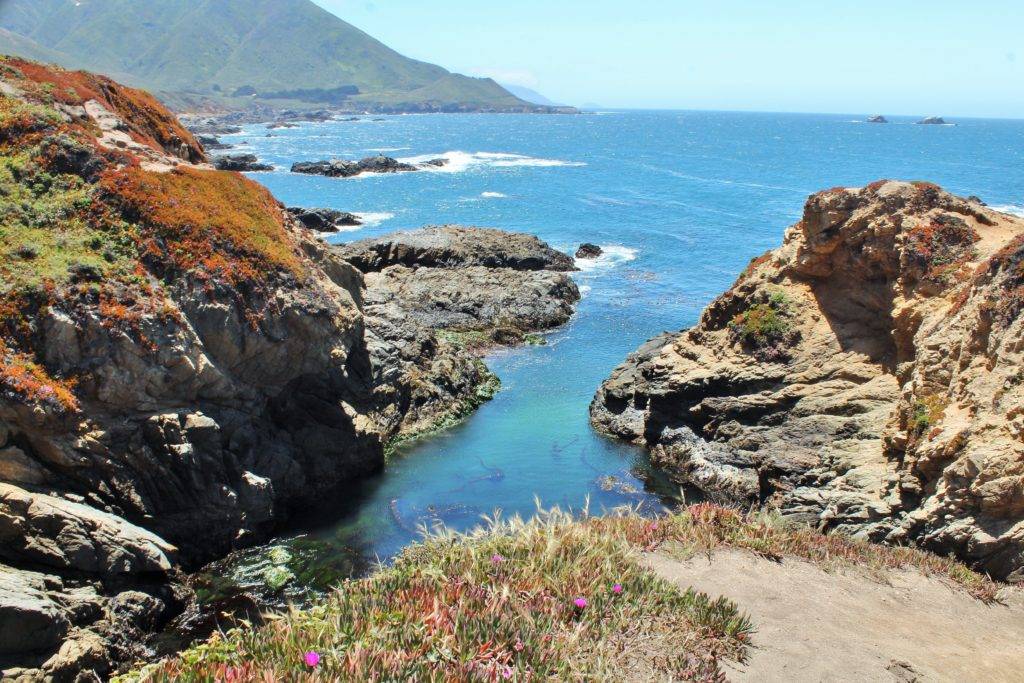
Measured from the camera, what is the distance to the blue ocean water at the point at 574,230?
25.3m

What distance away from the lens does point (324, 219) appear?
67.8 m

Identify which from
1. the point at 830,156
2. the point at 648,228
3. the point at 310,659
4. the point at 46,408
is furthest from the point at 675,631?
the point at 830,156

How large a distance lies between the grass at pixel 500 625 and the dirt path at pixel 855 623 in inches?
28.0

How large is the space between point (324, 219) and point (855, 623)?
202ft

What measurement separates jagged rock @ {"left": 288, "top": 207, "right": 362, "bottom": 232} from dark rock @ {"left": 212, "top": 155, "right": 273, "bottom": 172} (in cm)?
3802

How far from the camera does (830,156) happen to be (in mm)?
154375

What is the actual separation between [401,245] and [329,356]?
27214mm

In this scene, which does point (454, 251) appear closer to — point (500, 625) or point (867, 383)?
point (867, 383)

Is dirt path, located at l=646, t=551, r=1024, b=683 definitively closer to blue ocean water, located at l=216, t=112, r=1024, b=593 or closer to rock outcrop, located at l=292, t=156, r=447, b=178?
blue ocean water, located at l=216, t=112, r=1024, b=593

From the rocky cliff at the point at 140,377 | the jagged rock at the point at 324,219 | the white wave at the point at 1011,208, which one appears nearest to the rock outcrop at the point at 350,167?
the jagged rock at the point at 324,219

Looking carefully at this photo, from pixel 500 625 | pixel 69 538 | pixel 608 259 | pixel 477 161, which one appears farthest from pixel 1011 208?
pixel 69 538

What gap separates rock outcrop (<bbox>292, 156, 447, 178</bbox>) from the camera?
344 feet

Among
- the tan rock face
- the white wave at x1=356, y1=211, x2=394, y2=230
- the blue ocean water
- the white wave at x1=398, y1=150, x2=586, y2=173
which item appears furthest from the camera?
the white wave at x1=398, y1=150, x2=586, y2=173

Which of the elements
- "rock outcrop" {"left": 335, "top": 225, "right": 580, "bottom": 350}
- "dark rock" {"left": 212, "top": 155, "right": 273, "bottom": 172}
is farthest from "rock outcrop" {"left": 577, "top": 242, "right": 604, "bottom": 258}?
"dark rock" {"left": 212, "top": 155, "right": 273, "bottom": 172}
